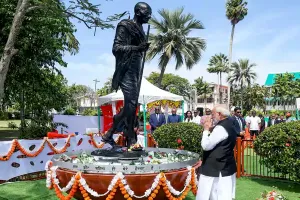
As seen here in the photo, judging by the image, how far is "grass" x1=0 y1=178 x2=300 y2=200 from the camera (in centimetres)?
695

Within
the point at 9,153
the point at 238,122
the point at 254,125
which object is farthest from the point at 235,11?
the point at 9,153

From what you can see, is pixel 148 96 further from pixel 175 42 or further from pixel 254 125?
pixel 175 42

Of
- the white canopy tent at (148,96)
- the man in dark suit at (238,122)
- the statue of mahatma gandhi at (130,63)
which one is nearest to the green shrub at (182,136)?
the man in dark suit at (238,122)

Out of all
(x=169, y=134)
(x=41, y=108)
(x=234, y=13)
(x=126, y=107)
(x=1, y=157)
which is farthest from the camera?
(x=234, y=13)

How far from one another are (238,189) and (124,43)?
406 cm

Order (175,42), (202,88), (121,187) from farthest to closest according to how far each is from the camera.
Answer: (202,88)
(175,42)
(121,187)

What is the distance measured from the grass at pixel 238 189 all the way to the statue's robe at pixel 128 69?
202cm

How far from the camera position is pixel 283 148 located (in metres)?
7.57

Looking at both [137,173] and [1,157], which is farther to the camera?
[1,157]

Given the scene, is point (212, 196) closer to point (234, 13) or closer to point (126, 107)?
point (126, 107)

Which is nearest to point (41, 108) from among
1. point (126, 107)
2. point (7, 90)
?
point (7, 90)

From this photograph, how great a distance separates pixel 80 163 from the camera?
16.0ft

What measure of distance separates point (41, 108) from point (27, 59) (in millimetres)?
2494

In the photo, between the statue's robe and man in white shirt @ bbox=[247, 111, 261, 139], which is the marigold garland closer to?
the statue's robe
